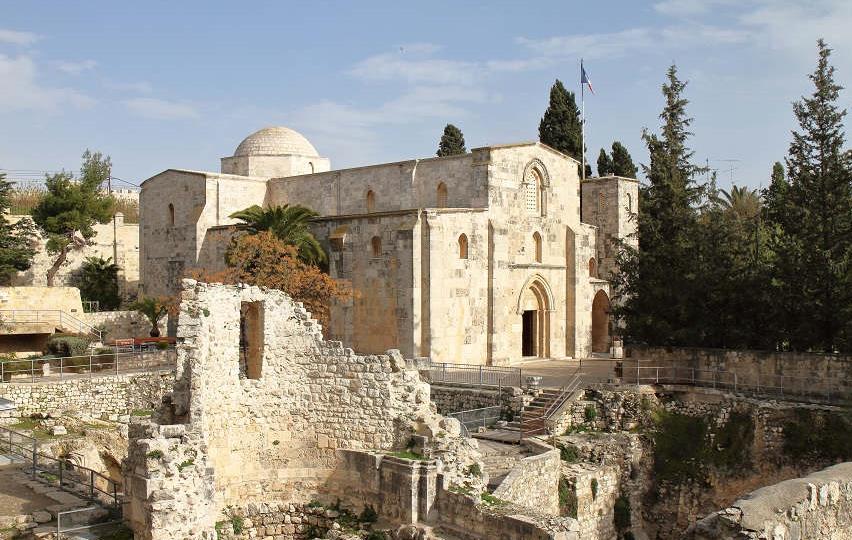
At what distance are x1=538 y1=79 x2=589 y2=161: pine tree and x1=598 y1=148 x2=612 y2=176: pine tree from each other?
361 centimetres

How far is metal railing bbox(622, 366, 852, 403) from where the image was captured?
74.6ft

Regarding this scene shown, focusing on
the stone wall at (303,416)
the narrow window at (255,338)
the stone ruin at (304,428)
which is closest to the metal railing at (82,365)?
the narrow window at (255,338)

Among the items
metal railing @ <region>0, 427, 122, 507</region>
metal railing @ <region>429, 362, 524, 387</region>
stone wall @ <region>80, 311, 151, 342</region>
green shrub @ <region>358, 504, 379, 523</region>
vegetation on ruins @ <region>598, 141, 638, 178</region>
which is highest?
vegetation on ruins @ <region>598, 141, 638, 178</region>

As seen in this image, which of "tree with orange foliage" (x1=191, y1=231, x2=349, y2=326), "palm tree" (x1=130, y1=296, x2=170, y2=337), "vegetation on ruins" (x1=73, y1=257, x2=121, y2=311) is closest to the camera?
"tree with orange foliage" (x1=191, y1=231, x2=349, y2=326)

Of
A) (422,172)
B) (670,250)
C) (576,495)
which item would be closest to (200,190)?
(422,172)

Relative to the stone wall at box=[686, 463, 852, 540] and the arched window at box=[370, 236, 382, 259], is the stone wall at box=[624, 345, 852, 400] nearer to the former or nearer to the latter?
the stone wall at box=[686, 463, 852, 540]

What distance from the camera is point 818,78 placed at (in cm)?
2453

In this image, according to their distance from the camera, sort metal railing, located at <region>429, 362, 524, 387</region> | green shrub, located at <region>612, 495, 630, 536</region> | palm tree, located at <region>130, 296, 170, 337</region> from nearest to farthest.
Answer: green shrub, located at <region>612, 495, 630, 536</region>
metal railing, located at <region>429, 362, 524, 387</region>
palm tree, located at <region>130, 296, 170, 337</region>

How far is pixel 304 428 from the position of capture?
17062 millimetres

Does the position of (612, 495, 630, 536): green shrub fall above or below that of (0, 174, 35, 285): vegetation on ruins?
below

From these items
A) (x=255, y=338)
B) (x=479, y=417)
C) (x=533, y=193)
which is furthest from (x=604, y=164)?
(x=255, y=338)

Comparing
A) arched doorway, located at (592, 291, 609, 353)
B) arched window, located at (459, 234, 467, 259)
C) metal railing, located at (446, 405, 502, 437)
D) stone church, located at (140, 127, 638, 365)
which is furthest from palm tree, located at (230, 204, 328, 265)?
arched doorway, located at (592, 291, 609, 353)

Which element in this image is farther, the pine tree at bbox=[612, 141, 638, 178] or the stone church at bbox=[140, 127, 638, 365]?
the pine tree at bbox=[612, 141, 638, 178]

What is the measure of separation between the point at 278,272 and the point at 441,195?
7833 millimetres
